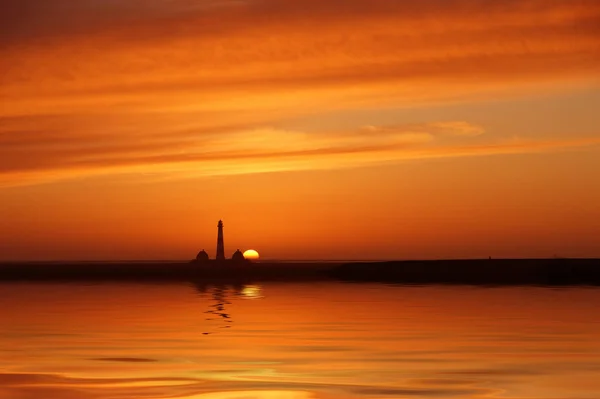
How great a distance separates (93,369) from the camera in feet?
85.5

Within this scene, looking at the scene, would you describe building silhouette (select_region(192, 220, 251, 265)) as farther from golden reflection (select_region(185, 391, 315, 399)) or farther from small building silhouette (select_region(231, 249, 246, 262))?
golden reflection (select_region(185, 391, 315, 399))

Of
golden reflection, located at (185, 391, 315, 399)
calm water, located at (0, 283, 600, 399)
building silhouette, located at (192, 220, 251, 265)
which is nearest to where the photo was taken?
golden reflection, located at (185, 391, 315, 399)

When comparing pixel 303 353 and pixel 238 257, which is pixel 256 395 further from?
pixel 238 257

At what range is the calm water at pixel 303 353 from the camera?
22734mm

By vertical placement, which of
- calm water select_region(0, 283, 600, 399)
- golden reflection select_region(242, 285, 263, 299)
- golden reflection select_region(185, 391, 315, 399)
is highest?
golden reflection select_region(242, 285, 263, 299)

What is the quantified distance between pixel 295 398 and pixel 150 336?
15.4 metres

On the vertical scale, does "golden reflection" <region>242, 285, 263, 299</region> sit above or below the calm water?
above

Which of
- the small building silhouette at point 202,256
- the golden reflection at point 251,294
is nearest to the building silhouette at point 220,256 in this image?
the small building silhouette at point 202,256

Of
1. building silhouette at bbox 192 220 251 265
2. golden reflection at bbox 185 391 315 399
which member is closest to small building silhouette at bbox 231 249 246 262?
building silhouette at bbox 192 220 251 265

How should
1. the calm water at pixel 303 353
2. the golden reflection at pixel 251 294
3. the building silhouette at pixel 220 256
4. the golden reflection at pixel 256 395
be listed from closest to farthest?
the golden reflection at pixel 256 395
the calm water at pixel 303 353
the golden reflection at pixel 251 294
the building silhouette at pixel 220 256

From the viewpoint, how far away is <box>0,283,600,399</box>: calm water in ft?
74.6

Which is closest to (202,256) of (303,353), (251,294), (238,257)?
(238,257)

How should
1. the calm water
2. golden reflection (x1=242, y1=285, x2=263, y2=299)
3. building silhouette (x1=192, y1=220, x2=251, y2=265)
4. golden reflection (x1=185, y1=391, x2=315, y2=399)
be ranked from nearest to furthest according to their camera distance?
golden reflection (x1=185, y1=391, x2=315, y2=399), the calm water, golden reflection (x1=242, y1=285, x2=263, y2=299), building silhouette (x1=192, y1=220, x2=251, y2=265)

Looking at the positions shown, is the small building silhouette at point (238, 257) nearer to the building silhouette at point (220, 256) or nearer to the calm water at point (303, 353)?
the building silhouette at point (220, 256)
